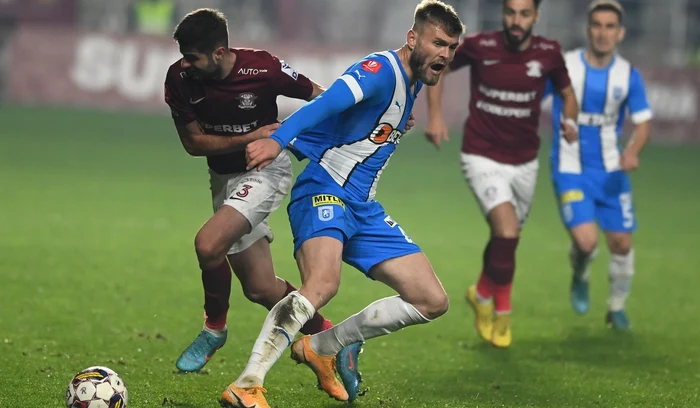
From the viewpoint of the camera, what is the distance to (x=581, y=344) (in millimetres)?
7648

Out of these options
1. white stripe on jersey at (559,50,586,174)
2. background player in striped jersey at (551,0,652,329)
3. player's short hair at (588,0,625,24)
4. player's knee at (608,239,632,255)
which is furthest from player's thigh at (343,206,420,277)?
player's short hair at (588,0,625,24)

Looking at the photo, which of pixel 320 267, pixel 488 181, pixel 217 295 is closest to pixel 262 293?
pixel 217 295

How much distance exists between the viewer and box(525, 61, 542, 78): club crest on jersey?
7.71 m

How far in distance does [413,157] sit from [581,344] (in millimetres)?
10964

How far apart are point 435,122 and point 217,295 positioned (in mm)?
2016

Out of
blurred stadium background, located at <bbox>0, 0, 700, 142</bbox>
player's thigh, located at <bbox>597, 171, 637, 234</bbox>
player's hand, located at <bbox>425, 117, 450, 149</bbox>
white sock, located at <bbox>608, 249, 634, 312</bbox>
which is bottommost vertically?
blurred stadium background, located at <bbox>0, 0, 700, 142</bbox>

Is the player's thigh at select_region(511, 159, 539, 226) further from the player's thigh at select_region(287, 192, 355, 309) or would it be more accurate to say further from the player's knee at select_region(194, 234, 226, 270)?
the player's knee at select_region(194, 234, 226, 270)

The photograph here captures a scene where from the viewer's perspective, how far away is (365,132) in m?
5.63

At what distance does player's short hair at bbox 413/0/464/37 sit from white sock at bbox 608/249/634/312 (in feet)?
11.2

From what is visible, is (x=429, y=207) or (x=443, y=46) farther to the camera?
(x=429, y=207)

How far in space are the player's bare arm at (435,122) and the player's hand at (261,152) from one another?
7.59 ft

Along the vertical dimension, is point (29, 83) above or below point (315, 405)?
below

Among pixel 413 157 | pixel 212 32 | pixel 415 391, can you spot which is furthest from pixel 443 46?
pixel 413 157

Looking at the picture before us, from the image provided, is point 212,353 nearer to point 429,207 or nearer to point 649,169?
point 429,207
